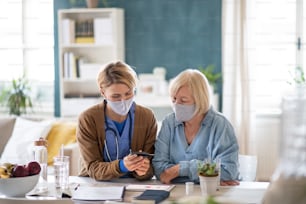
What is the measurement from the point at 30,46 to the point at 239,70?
2282 millimetres

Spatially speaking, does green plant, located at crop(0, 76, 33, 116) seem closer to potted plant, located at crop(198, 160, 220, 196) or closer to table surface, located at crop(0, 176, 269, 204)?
table surface, located at crop(0, 176, 269, 204)

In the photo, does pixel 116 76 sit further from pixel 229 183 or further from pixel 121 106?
pixel 229 183

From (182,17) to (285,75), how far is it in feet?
3.84

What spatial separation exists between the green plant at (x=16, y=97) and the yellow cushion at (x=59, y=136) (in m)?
1.04

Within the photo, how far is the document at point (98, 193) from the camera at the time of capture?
2920 millimetres

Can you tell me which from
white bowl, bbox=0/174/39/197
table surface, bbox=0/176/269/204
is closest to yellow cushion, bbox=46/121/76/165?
table surface, bbox=0/176/269/204

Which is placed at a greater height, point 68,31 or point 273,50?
point 68,31

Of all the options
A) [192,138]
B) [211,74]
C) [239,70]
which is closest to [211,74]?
[211,74]

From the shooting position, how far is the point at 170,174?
3211mm

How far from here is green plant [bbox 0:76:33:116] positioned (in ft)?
20.8

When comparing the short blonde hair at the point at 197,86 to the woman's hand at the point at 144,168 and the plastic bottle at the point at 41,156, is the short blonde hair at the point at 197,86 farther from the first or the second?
the plastic bottle at the point at 41,156

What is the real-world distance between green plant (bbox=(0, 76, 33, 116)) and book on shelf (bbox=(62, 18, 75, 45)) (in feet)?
2.05

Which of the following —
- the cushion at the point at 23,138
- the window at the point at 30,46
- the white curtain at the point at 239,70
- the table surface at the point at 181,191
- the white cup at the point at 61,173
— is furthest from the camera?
the window at the point at 30,46

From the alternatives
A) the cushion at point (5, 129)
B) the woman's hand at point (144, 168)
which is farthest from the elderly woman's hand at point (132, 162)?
the cushion at point (5, 129)
